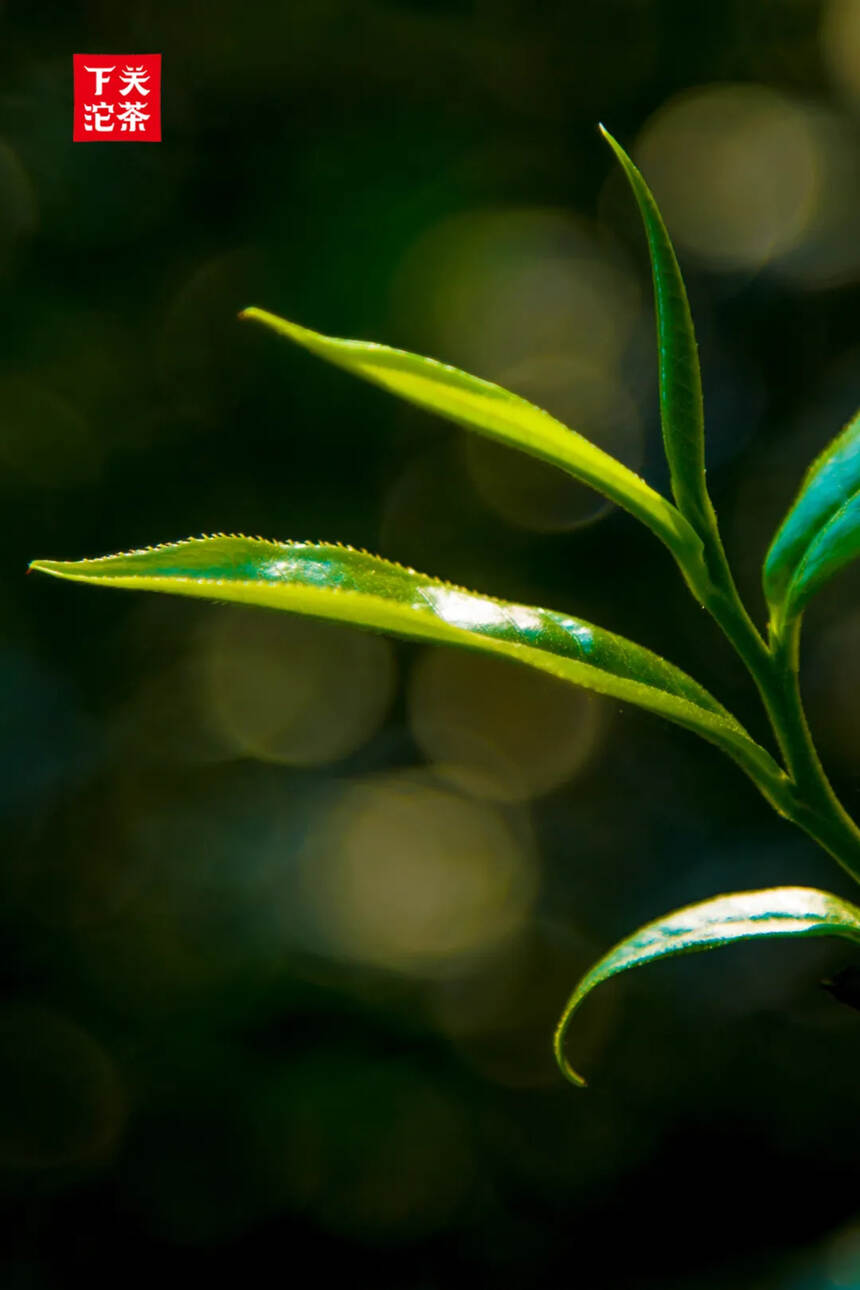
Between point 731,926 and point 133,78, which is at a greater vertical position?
point 133,78

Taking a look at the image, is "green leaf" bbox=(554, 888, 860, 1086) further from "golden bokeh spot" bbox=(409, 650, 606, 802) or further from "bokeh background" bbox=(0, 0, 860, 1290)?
"golden bokeh spot" bbox=(409, 650, 606, 802)

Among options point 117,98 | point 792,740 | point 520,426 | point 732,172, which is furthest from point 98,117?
point 792,740

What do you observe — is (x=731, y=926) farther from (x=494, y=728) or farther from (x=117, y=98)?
(x=117, y=98)

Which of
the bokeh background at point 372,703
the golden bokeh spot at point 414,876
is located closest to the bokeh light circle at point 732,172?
the bokeh background at point 372,703

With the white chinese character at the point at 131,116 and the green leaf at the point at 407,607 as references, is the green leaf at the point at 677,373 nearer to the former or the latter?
the green leaf at the point at 407,607

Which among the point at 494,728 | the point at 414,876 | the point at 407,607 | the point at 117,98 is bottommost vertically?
the point at 414,876

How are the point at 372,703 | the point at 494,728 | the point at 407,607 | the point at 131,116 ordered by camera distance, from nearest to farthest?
the point at 407,607, the point at 131,116, the point at 372,703, the point at 494,728

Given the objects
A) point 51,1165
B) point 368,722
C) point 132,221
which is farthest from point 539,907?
point 132,221

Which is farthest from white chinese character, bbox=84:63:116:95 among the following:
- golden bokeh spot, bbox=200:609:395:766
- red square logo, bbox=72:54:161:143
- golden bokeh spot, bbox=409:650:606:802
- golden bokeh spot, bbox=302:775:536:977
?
golden bokeh spot, bbox=302:775:536:977

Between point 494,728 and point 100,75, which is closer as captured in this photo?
point 100,75
